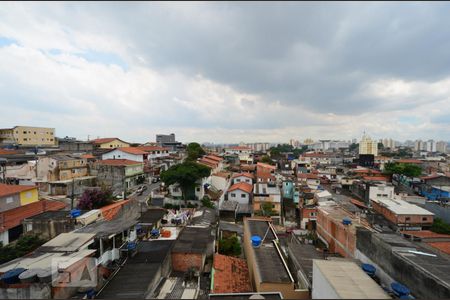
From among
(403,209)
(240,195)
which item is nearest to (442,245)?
(403,209)

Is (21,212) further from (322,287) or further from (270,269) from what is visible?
(322,287)

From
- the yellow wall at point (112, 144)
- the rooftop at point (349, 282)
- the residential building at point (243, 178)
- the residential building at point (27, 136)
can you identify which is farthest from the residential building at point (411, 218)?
the residential building at point (27, 136)

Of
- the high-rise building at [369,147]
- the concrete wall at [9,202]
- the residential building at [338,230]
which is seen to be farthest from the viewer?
the high-rise building at [369,147]

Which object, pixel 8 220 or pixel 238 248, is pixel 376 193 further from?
pixel 8 220

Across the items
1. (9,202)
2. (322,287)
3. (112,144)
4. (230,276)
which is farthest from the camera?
(112,144)

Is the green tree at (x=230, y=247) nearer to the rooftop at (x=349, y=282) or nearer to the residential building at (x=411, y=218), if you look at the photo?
the rooftop at (x=349, y=282)

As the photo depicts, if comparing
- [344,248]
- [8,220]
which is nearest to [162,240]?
[8,220]

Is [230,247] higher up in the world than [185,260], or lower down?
lower down
